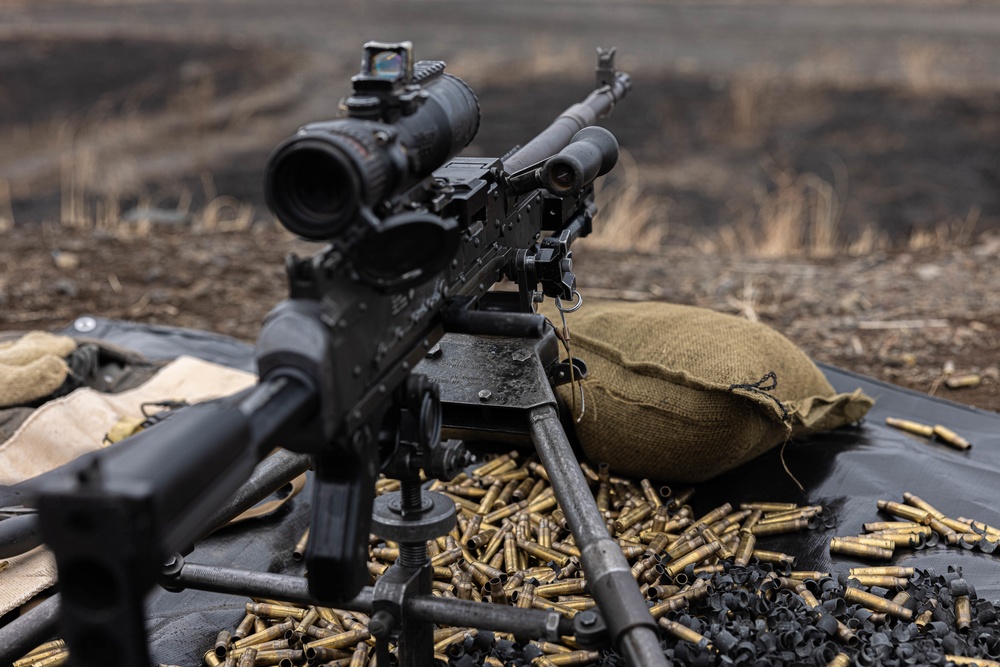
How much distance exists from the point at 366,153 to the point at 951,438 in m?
3.56

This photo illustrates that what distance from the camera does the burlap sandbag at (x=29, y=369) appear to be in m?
5.02

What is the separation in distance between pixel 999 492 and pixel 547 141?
2.48 meters

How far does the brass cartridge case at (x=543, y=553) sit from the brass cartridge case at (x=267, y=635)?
96 cm

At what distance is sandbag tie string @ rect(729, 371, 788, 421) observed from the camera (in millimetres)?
4133

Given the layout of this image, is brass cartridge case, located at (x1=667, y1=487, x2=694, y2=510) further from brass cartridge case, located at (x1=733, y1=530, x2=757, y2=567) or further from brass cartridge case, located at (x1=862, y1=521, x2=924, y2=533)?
Answer: brass cartridge case, located at (x1=862, y1=521, x2=924, y2=533)

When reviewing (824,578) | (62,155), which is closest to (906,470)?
(824,578)

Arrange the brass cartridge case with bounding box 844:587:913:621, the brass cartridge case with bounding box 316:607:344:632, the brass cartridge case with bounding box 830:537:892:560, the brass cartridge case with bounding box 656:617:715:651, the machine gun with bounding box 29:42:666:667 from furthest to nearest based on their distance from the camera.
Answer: the brass cartridge case with bounding box 830:537:892:560 → the brass cartridge case with bounding box 316:607:344:632 → the brass cartridge case with bounding box 844:587:913:621 → the brass cartridge case with bounding box 656:617:715:651 → the machine gun with bounding box 29:42:666:667

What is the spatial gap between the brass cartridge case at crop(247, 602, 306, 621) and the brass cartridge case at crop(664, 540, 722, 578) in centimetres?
140

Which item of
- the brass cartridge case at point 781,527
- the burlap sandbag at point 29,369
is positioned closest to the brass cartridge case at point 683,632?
the brass cartridge case at point 781,527

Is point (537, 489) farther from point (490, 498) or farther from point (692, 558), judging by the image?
point (692, 558)

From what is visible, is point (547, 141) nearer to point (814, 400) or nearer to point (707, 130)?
point (814, 400)

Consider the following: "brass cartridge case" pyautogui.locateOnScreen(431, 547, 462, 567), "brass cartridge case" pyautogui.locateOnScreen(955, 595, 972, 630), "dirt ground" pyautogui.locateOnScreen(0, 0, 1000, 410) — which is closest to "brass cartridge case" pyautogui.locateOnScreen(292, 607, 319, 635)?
"brass cartridge case" pyautogui.locateOnScreen(431, 547, 462, 567)

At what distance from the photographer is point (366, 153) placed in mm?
2373

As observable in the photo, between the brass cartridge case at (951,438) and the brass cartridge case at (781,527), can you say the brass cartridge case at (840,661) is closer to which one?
the brass cartridge case at (781,527)
